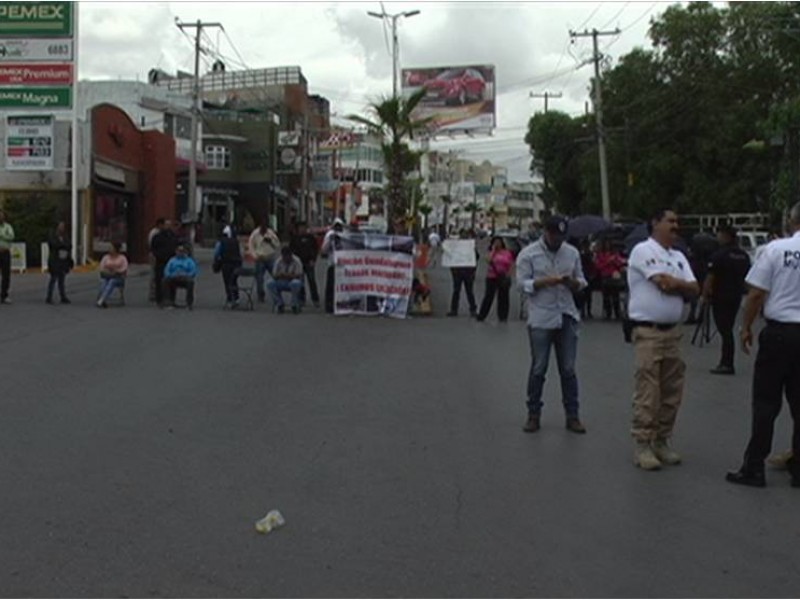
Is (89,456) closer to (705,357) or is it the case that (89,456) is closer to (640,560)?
(640,560)

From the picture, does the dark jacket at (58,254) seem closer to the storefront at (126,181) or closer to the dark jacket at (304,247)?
the dark jacket at (304,247)

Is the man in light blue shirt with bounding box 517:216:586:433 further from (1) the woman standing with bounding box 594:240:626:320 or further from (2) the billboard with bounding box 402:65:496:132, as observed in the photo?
(2) the billboard with bounding box 402:65:496:132

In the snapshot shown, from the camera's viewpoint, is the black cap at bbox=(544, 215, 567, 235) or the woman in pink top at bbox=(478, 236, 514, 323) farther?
the woman in pink top at bbox=(478, 236, 514, 323)

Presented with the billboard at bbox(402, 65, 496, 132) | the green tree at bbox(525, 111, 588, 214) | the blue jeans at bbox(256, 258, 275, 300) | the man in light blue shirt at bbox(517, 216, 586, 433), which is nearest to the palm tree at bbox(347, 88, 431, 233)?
the blue jeans at bbox(256, 258, 275, 300)

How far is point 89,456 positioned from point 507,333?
33.6ft

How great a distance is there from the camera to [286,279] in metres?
19.8

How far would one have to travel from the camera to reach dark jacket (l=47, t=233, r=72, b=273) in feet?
66.6

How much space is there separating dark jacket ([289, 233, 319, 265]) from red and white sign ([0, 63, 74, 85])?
11.9m

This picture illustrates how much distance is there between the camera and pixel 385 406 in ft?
32.9

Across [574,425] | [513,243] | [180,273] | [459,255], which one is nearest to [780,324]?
[574,425]

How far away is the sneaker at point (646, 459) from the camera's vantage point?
756cm

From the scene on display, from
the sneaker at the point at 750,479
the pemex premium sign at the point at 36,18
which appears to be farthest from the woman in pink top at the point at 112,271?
the sneaker at the point at 750,479

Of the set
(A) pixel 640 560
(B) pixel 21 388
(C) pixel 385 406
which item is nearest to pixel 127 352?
(B) pixel 21 388

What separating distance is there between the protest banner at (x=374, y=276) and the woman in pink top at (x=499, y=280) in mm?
1447
